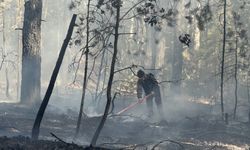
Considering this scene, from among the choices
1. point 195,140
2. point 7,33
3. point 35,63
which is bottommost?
point 195,140

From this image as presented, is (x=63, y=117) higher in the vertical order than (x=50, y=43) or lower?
lower

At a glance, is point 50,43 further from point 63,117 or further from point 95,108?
point 63,117

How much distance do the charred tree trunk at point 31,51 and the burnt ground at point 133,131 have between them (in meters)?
0.76

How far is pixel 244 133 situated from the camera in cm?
1441

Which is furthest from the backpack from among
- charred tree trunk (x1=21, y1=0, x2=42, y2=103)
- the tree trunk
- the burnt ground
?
the tree trunk

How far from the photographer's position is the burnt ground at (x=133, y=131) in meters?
11.9

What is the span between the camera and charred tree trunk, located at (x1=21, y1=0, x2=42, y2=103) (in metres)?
16.3

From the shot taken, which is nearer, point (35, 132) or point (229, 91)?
point (35, 132)

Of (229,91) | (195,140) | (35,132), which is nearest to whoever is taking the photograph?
(35,132)

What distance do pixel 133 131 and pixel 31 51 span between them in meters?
5.42

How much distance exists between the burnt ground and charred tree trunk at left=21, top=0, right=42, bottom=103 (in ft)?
2.51

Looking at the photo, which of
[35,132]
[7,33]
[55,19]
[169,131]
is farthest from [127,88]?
[55,19]

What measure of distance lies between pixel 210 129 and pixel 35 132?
6.69m

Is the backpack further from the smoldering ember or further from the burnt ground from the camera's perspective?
the burnt ground
